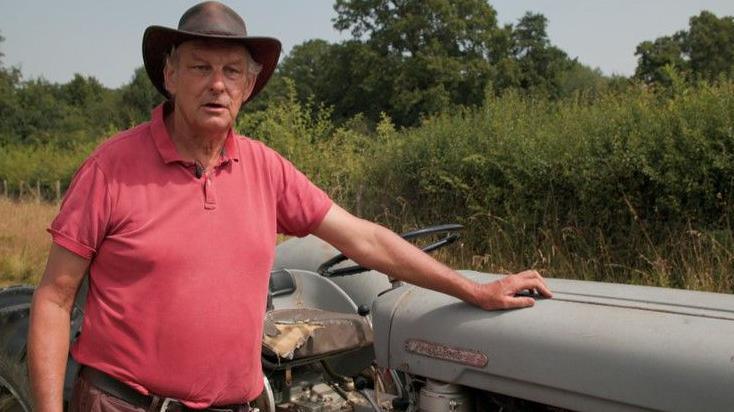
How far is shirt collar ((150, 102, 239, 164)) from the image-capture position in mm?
1869

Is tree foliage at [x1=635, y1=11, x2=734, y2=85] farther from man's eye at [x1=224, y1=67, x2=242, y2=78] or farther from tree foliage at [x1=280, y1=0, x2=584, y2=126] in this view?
man's eye at [x1=224, y1=67, x2=242, y2=78]

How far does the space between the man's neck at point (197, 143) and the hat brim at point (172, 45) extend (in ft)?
0.54

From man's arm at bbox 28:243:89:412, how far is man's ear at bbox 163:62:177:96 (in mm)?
502

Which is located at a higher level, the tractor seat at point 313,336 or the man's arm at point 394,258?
the man's arm at point 394,258

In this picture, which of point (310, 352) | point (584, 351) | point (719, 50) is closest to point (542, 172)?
point (310, 352)

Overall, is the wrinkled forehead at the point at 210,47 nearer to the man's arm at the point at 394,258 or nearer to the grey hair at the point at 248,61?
the grey hair at the point at 248,61

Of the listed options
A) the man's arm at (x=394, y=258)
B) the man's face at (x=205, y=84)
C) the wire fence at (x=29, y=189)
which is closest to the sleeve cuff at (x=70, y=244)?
the man's face at (x=205, y=84)

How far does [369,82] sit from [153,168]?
37179mm

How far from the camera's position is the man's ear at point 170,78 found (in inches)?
77.0

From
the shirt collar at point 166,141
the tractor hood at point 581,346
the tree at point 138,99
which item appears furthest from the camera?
the tree at point 138,99

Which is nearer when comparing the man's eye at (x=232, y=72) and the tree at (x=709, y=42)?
the man's eye at (x=232, y=72)

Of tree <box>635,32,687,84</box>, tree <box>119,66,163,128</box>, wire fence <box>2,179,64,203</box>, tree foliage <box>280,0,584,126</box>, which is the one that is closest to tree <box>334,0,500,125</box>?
tree foliage <box>280,0,584,126</box>

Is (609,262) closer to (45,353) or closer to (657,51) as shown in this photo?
(45,353)

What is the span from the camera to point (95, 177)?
177cm
